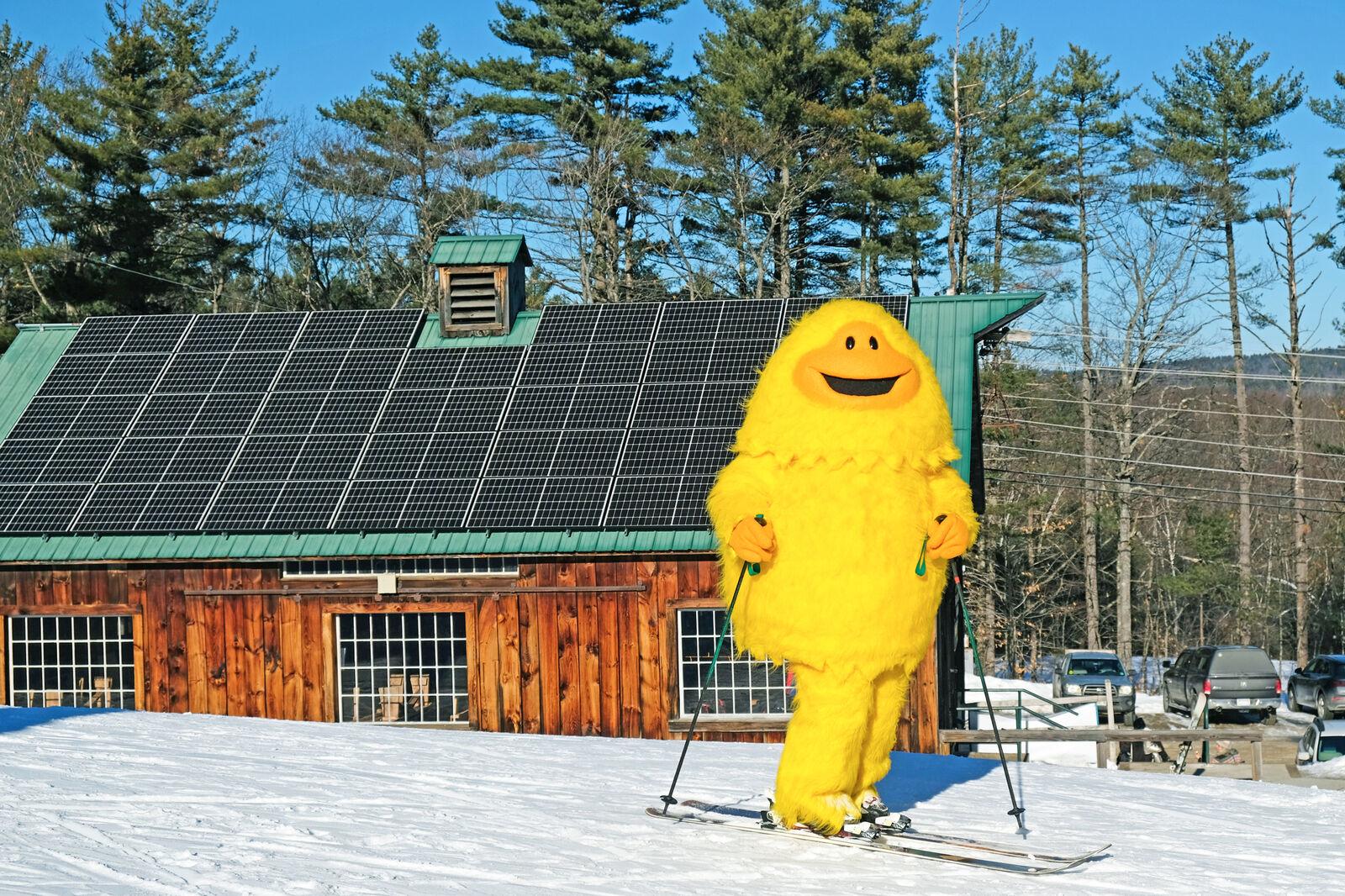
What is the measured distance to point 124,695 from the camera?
57.7 feet

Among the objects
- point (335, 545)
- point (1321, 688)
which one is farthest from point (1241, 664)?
point (335, 545)

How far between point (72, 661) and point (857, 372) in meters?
12.6

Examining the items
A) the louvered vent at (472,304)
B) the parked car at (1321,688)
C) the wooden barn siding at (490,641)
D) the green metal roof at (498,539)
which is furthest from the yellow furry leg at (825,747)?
the parked car at (1321,688)

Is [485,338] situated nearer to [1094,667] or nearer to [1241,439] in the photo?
[1094,667]

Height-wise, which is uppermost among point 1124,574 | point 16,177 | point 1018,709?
point 16,177

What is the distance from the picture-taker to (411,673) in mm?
17234

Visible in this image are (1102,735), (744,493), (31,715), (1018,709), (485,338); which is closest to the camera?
(744,493)

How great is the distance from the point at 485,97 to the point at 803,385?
37.0 m

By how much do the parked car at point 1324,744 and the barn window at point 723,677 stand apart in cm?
984

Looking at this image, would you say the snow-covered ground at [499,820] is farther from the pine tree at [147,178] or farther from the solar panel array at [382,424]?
the pine tree at [147,178]

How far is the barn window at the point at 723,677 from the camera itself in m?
16.6

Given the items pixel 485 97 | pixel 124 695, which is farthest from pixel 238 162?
pixel 124 695

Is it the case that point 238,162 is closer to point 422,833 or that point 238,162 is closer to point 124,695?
point 124,695

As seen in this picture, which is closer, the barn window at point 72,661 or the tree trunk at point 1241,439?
the barn window at point 72,661
